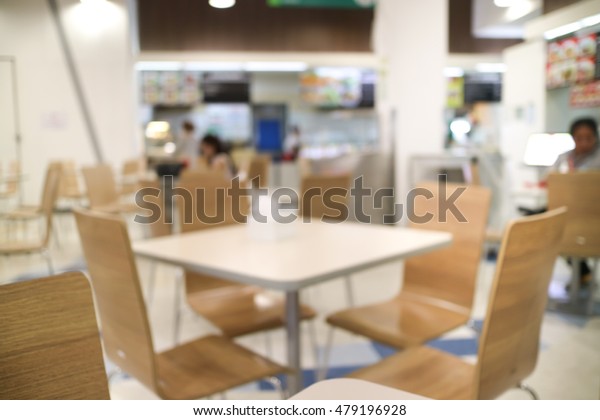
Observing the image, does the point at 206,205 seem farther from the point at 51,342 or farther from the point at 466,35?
the point at 51,342

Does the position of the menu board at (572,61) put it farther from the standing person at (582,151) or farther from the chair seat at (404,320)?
the chair seat at (404,320)

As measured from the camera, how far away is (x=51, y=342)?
82 cm

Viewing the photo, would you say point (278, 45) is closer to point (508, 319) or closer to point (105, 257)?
point (105, 257)

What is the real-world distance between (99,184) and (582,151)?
156 cm

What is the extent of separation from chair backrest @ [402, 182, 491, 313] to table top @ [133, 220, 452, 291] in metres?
0.08

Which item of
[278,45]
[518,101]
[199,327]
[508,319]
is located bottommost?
[199,327]

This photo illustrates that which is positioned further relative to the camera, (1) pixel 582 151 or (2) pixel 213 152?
(2) pixel 213 152

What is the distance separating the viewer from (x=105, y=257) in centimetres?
157

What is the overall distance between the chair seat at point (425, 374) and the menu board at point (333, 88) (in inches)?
318

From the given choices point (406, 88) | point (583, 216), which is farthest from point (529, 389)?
Answer: point (406, 88)

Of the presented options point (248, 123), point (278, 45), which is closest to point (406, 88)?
point (278, 45)

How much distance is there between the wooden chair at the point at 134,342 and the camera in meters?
1.51

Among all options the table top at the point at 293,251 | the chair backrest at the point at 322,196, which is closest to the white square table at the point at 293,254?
the table top at the point at 293,251

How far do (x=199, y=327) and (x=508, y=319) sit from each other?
237cm
